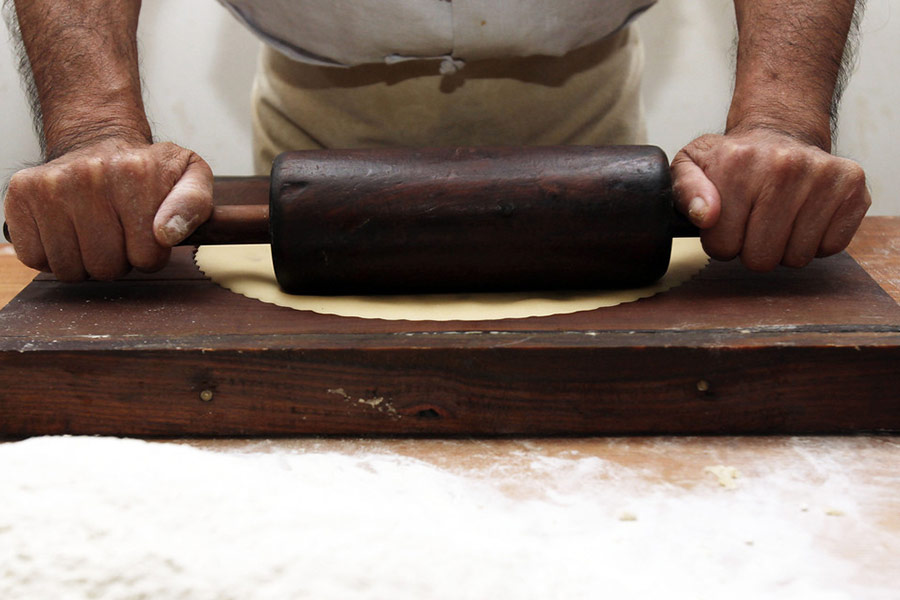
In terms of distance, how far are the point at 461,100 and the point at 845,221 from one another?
852 mm

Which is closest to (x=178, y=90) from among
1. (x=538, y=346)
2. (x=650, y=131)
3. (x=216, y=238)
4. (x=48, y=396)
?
(x=650, y=131)

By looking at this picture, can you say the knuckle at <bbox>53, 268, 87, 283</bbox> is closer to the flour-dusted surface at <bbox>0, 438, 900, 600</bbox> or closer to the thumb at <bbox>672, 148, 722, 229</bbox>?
the flour-dusted surface at <bbox>0, 438, 900, 600</bbox>

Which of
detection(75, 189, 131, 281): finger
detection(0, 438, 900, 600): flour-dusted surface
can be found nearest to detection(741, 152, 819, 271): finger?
detection(0, 438, 900, 600): flour-dusted surface

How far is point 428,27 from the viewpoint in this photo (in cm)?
160

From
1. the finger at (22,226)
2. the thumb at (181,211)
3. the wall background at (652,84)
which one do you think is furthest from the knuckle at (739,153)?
the wall background at (652,84)

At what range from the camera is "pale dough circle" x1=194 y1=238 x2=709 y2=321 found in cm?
122

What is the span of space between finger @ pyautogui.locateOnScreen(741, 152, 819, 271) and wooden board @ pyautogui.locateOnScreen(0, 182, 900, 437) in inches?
6.9

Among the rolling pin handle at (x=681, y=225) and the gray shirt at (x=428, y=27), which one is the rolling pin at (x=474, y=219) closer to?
the rolling pin handle at (x=681, y=225)

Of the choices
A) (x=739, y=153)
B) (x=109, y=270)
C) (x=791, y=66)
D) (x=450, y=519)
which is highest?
(x=791, y=66)

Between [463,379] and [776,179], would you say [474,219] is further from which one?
[776,179]

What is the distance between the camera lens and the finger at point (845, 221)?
1.27 metres

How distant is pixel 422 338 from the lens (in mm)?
1099

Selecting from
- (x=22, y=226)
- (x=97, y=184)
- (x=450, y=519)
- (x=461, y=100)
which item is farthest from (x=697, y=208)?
Answer: (x=22, y=226)

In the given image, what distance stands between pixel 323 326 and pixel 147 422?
0.84 feet
